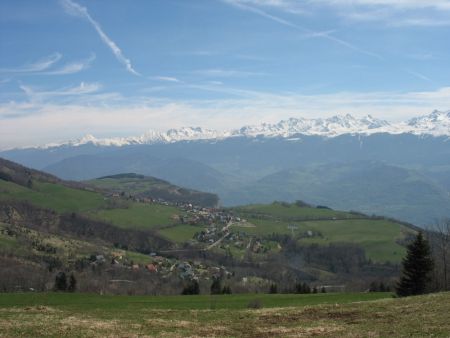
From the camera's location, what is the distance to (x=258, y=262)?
178 metres

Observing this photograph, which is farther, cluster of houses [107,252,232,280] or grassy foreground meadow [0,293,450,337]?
cluster of houses [107,252,232,280]

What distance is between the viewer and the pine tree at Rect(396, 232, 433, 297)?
171 feet

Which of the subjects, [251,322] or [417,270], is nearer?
[251,322]

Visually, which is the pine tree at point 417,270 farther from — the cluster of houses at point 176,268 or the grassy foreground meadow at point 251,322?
the cluster of houses at point 176,268

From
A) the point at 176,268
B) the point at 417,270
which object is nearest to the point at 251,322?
the point at 417,270

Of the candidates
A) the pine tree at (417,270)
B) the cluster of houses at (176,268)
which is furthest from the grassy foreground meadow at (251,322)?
the cluster of houses at (176,268)

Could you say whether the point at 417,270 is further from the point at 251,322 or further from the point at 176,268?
the point at 176,268

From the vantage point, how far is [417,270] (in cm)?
5259

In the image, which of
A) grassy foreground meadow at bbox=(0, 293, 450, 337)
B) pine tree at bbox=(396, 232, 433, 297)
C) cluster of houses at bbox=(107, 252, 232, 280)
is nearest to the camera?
grassy foreground meadow at bbox=(0, 293, 450, 337)

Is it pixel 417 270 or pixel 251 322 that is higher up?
pixel 417 270

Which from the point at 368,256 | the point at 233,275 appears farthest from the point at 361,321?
the point at 368,256

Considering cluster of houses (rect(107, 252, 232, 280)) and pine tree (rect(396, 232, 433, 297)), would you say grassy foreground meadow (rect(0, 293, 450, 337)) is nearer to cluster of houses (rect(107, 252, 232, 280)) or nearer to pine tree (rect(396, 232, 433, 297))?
pine tree (rect(396, 232, 433, 297))

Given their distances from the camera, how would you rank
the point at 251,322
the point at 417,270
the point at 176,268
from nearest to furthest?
1. the point at 251,322
2. the point at 417,270
3. the point at 176,268

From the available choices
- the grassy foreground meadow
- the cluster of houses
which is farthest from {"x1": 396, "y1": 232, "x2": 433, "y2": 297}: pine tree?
the cluster of houses
